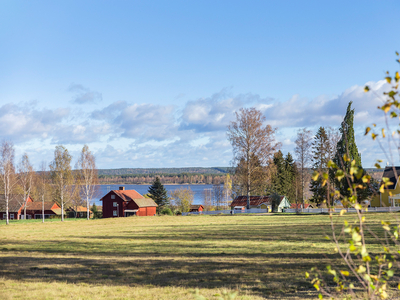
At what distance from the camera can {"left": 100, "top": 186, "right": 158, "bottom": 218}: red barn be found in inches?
2220

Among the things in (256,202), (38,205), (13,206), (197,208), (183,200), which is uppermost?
(256,202)

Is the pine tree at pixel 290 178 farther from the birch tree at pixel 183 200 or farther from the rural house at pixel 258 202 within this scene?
the birch tree at pixel 183 200

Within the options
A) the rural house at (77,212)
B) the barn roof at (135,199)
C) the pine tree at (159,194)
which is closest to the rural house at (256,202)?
the barn roof at (135,199)

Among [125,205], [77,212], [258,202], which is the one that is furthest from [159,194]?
[77,212]

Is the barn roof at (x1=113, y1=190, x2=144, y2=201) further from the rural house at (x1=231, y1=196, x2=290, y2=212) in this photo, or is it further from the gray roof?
the rural house at (x1=231, y1=196, x2=290, y2=212)

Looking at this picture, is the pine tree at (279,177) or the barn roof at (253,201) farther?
the pine tree at (279,177)

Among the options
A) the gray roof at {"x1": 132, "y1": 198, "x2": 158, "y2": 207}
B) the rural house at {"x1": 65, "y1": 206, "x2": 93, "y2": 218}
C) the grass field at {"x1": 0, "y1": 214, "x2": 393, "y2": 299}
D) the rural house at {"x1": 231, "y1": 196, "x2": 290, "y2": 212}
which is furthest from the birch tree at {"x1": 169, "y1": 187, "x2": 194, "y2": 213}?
the grass field at {"x1": 0, "y1": 214, "x2": 393, "y2": 299}

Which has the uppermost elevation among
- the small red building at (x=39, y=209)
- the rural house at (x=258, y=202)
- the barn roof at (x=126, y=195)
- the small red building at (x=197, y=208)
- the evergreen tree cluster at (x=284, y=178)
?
the evergreen tree cluster at (x=284, y=178)

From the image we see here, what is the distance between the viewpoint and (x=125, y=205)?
189 ft

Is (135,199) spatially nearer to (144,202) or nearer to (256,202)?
(144,202)

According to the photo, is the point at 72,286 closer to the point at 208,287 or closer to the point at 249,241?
the point at 208,287

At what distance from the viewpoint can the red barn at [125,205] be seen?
5640cm

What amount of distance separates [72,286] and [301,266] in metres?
6.73

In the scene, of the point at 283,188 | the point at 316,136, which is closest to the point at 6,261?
the point at 316,136
